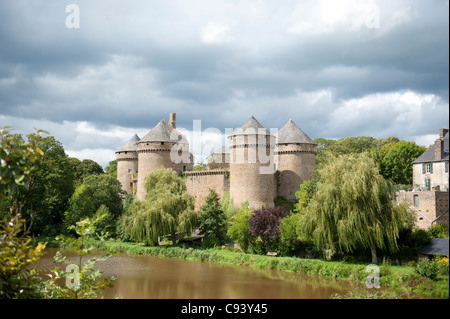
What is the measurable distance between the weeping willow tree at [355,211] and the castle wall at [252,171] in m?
9.58

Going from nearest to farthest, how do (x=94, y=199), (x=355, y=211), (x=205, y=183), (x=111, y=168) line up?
(x=355, y=211) < (x=205, y=183) < (x=94, y=199) < (x=111, y=168)

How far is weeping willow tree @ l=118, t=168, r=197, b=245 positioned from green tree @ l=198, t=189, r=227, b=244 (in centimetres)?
58

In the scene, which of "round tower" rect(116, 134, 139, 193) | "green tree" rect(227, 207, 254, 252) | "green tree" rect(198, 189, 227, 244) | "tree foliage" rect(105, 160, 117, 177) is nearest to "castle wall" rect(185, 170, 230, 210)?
"green tree" rect(198, 189, 227, 244)

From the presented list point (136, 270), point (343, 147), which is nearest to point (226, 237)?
point (136, 270)

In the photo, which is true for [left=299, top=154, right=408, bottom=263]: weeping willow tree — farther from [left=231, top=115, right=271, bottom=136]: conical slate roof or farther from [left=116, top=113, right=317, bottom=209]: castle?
[left=231, top=115, right=271, bottom=136]: conical slate roof

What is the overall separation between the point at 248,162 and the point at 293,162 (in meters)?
4.38

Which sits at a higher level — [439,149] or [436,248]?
[439,149]

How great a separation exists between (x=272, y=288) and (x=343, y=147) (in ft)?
93.7

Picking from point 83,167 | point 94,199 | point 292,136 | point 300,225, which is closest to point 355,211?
point 300,225

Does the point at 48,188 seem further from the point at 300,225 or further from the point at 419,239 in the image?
the point at 419,239

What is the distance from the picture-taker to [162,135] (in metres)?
34.5

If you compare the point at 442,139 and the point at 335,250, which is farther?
the point at 442,139

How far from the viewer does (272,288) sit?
49.9ft
